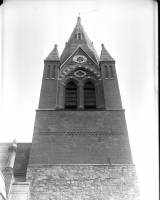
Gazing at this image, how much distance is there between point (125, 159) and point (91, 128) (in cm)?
298

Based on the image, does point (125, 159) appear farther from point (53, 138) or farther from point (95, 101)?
point (95, 101)

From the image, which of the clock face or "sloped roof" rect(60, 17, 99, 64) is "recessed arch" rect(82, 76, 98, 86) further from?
"sloped roof" rect(60, 17, 99, 64)

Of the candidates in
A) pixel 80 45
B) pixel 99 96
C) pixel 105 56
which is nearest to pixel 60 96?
pixel 99 96

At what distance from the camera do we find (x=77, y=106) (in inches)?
728

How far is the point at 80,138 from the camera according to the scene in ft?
50.2

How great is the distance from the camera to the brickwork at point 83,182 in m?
12.4

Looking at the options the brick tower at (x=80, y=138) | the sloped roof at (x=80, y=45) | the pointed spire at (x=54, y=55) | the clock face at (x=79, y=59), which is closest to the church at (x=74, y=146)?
the brick tower at (x=80, y=138)

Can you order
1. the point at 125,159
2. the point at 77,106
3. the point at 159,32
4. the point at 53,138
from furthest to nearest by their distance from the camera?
the point at 77,106
the point at 53,138
the point at 125,159
the point at 159,32

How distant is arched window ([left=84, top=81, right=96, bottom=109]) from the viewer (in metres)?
18.8

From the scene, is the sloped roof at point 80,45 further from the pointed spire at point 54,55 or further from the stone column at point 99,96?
the stone column at point 99,96

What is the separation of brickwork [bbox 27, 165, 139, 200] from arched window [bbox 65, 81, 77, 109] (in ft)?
19.8

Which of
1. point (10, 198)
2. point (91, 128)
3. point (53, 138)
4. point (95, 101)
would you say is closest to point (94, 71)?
point (95, 101)

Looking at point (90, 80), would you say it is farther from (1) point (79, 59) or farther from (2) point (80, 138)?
(2) point (80, 138)

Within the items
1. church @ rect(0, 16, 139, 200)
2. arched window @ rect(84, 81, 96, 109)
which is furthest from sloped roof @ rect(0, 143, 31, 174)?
arched window @ rect(84, 81, 96, 109)
